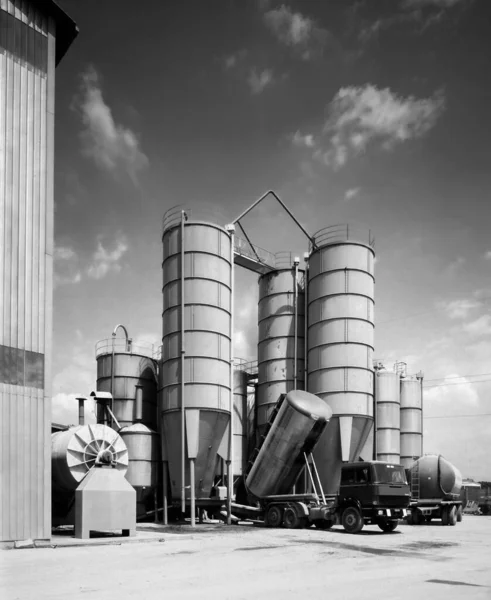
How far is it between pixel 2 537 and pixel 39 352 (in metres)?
5.33

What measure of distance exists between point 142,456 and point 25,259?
16168mm

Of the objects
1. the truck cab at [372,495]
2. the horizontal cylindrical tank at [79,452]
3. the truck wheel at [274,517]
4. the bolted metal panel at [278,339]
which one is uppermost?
the bolted metal panel at [278,339]

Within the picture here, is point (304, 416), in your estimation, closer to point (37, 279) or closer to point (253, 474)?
point (253, 474)

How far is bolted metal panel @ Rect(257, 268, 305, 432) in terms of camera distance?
39281mm

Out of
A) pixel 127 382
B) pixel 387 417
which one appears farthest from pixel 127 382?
pixel 387 417

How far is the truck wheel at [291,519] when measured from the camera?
93.4 feet

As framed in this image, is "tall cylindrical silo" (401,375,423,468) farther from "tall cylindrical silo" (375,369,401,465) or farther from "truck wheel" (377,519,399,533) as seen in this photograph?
"truck wheel" (377,519,399,533)

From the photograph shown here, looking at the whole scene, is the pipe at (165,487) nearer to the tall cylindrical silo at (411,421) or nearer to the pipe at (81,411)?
the pipe at (81,411)

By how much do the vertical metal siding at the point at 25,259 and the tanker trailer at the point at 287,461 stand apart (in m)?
11.5

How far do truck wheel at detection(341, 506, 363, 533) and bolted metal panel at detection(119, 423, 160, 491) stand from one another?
11753mm

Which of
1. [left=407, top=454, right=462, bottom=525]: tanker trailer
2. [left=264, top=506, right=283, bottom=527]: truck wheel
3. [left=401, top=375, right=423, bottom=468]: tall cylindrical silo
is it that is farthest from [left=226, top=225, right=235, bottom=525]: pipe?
[left=401, top=375, right=423, bottom=468]: tall cylindrical silo

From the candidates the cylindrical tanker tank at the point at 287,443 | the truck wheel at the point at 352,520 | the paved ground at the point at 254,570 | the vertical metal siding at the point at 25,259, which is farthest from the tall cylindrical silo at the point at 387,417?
the vertical metal siding at the point at 25,259

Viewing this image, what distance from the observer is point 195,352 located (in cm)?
3341

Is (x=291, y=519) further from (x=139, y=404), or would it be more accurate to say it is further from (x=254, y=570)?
(x=254, y=570)
